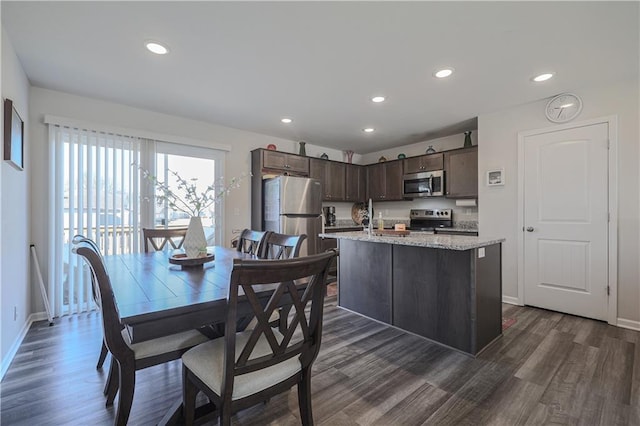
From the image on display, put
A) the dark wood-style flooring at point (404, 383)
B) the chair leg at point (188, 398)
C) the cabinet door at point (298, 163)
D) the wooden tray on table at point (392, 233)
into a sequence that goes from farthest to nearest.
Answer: the cabinet door at point (298, 163) < the wooden tray on table at point (392, 233) < the dark wood-style flooring at point (404, 383) < the chair leg at point (188, 398)

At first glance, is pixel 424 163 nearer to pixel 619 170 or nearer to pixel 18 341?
pixel 619 170

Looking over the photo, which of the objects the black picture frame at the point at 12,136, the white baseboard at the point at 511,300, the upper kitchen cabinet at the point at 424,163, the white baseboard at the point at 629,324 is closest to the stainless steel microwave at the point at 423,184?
the upper kitchen cabinet at the point at 424,163

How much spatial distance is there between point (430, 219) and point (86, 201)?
16.1 ft

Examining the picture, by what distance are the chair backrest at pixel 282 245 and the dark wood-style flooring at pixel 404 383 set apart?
0.85 metres

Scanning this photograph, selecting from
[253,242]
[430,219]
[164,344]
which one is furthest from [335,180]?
[164,344]

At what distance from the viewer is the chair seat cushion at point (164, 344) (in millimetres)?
1395

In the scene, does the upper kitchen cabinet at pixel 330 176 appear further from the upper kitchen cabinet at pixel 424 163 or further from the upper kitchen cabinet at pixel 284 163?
the upper kitchen cabinet at pixel 424 163

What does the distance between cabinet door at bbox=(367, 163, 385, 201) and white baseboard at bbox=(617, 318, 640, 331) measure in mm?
3492

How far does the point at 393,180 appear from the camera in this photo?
5309mm

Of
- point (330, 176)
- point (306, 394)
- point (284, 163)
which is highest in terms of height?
point (284, 163)

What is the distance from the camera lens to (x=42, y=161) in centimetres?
299

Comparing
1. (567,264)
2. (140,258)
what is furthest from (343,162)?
(140,258)

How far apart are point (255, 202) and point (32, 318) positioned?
9.22 ft

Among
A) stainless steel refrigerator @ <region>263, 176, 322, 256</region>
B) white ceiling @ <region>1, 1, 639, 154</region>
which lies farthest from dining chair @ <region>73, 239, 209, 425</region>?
stainless steel refrigerator @ <region>263, 176, 322, 256</region>
